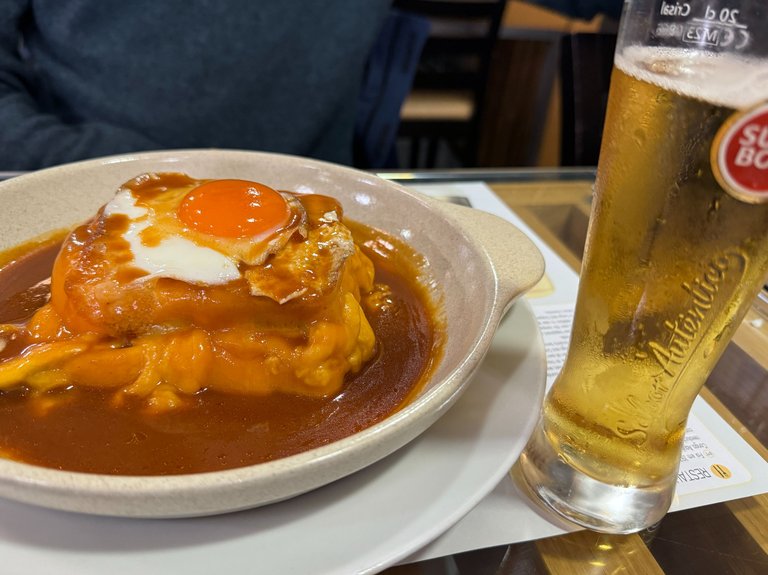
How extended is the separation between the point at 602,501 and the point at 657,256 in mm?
384

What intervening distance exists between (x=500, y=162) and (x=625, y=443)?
15.2 feet

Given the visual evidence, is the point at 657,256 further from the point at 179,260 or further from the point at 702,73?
the point at 179,260

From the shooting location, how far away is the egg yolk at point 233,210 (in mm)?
1051

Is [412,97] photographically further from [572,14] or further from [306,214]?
[306,214]

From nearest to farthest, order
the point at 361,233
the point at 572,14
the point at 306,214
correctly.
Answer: the point at 306,214, the point at 361,233, the point at 572,14

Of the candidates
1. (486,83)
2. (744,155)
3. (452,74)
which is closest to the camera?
(744,155)

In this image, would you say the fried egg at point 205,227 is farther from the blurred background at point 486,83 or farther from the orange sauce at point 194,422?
the blurred background at point 486,83

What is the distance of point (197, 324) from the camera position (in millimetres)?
975

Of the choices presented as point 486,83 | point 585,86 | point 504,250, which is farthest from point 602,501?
point 486,83

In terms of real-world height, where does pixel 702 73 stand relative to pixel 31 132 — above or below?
above

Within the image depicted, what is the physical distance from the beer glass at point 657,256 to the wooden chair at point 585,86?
1809 mm

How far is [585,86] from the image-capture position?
8.26 feet

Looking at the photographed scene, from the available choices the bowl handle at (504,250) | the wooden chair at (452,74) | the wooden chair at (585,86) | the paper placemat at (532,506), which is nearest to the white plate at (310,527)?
the paper placemat at (532,506)

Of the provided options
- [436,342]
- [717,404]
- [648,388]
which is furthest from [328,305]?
[717,404]
